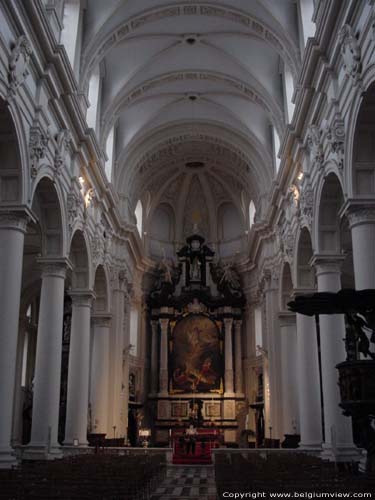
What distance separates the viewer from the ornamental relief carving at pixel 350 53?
12.8 m

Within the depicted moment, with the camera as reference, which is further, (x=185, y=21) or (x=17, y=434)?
(x=17, y=434)

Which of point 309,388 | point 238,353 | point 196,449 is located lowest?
point 196,449

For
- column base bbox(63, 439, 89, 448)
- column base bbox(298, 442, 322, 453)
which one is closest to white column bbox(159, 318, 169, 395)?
column base bbox(63, 439, 89, 448)

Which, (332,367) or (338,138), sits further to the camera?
(332,367)

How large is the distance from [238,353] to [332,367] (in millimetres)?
18381

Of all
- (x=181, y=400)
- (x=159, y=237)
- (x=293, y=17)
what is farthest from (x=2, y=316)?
(x=159, y=237)

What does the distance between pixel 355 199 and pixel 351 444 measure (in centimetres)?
639

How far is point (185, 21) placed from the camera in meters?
22.7

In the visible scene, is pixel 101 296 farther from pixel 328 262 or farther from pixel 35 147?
pixel 35 147

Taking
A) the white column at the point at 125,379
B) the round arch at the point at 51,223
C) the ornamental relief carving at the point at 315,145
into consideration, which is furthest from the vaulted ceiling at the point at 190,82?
the white column at the point at 125,379

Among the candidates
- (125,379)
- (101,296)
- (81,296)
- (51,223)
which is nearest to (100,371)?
(101,296)

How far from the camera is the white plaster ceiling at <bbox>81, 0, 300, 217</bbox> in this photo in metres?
20.6

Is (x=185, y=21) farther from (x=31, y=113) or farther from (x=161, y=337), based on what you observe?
(x=161, y=337)

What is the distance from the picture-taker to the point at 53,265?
59.0ft
